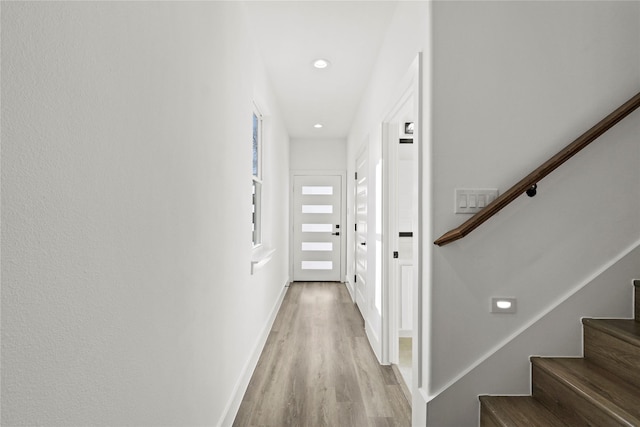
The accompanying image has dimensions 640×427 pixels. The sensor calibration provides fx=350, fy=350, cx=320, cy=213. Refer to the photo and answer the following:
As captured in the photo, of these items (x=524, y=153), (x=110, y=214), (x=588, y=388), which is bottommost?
(x=588, y=388)

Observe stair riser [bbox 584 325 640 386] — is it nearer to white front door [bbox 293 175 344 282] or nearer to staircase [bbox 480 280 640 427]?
staircase [bbox 480 280 640 427]

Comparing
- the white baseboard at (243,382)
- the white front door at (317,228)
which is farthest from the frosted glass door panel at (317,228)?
the white baseboard at (243,382)

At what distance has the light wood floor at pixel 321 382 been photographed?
2.05m

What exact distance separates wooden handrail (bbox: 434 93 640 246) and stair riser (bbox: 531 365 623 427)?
74 centimetres

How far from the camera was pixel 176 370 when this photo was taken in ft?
4.05

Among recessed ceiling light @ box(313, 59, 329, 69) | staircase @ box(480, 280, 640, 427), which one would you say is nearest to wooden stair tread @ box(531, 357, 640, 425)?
staircase @ box(480, 280, 640, 427)

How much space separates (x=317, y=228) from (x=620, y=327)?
492 centimetres

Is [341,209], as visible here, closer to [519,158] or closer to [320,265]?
[320,265]

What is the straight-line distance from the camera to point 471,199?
1.70m

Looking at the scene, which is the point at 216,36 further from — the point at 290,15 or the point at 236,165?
the point at 290,15

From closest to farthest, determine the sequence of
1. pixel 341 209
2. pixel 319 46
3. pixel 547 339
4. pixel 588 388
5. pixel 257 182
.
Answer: pixel 588 388 < pixel 547 339 < pixel 319 46 < pixel 257 182 < pixel 341 209

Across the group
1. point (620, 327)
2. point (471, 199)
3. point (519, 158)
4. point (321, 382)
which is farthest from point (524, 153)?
point (321, 382)

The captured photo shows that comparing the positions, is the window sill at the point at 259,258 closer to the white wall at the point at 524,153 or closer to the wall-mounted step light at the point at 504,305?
the white wall at the point at 524,153

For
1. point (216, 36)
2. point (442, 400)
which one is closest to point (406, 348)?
point (442, 400)
